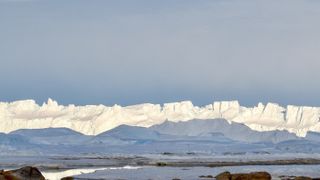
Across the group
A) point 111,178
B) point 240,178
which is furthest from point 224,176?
point 111,178

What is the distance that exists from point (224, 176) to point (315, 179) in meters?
6.20

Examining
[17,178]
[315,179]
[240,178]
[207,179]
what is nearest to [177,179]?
[207,179]

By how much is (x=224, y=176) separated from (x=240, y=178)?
1102 millimetres

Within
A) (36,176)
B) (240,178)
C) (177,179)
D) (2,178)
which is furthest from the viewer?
(177,179)

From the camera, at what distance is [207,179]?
53031 mm

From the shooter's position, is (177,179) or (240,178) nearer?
(240,178)

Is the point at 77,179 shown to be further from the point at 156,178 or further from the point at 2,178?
the point at 2,178

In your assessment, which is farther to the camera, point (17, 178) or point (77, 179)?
point (77, 179)

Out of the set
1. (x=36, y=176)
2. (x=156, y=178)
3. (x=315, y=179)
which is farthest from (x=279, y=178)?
(x=36, y=176)

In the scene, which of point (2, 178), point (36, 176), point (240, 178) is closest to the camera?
point (2, 178)

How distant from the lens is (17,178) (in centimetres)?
4266

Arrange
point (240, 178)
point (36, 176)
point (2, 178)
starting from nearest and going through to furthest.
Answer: point (2, 178) < point (36, 176) < point (240, 178)

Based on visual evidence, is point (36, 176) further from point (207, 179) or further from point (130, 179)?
point (207, 179)

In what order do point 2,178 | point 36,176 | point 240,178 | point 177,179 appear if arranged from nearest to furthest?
point 2,178 < point 36,176 < point 240,178 < point 177,179
